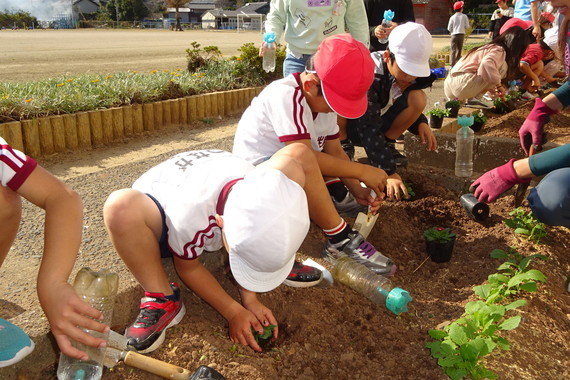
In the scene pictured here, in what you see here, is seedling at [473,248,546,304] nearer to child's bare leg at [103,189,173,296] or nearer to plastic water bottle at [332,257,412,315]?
plastic water bottle at [332,257,412,315]

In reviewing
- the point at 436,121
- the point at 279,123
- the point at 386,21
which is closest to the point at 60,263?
the point at 279,123

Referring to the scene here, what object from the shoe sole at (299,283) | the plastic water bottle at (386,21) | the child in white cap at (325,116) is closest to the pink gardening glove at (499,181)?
the child in white cap at (325,116)

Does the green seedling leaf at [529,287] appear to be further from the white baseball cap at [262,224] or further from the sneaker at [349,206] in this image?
the sneaker at [349,206]

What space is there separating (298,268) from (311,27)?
8.08ft

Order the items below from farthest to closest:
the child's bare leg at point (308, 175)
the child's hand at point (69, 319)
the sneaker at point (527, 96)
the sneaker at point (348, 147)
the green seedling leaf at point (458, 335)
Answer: the sneaker at point (527, 96)
the sneaker at point (348, 147)
the child's bare leg at point (308, 175)
the green seedling leaf at point (458, 335)
the child's hand at point (69, 319)

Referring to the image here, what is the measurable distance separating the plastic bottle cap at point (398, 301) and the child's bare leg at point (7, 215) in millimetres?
1594

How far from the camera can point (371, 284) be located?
8.12 feet

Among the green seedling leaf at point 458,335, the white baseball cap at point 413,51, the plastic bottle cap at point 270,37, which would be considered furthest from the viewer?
the plastic bottle cap at point 270,37

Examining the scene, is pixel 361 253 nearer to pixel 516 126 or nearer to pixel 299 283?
pixel 299 283

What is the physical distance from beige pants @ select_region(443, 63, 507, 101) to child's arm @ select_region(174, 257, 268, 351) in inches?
179

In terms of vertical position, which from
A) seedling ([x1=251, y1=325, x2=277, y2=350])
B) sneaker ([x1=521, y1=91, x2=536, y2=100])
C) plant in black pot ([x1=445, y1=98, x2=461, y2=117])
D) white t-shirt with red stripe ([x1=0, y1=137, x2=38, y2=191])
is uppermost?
white t-shirt with red stripe ([x1=0, y1=137, x2=38, y2=191])

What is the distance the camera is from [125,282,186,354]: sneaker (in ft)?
6.39

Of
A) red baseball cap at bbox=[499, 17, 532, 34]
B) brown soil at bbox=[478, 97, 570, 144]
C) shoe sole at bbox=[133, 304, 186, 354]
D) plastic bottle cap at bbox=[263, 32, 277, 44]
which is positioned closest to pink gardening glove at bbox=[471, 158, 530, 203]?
shoe sole at bbox=[133, 304, 186, 354]

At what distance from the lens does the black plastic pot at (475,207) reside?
9.90 feet
